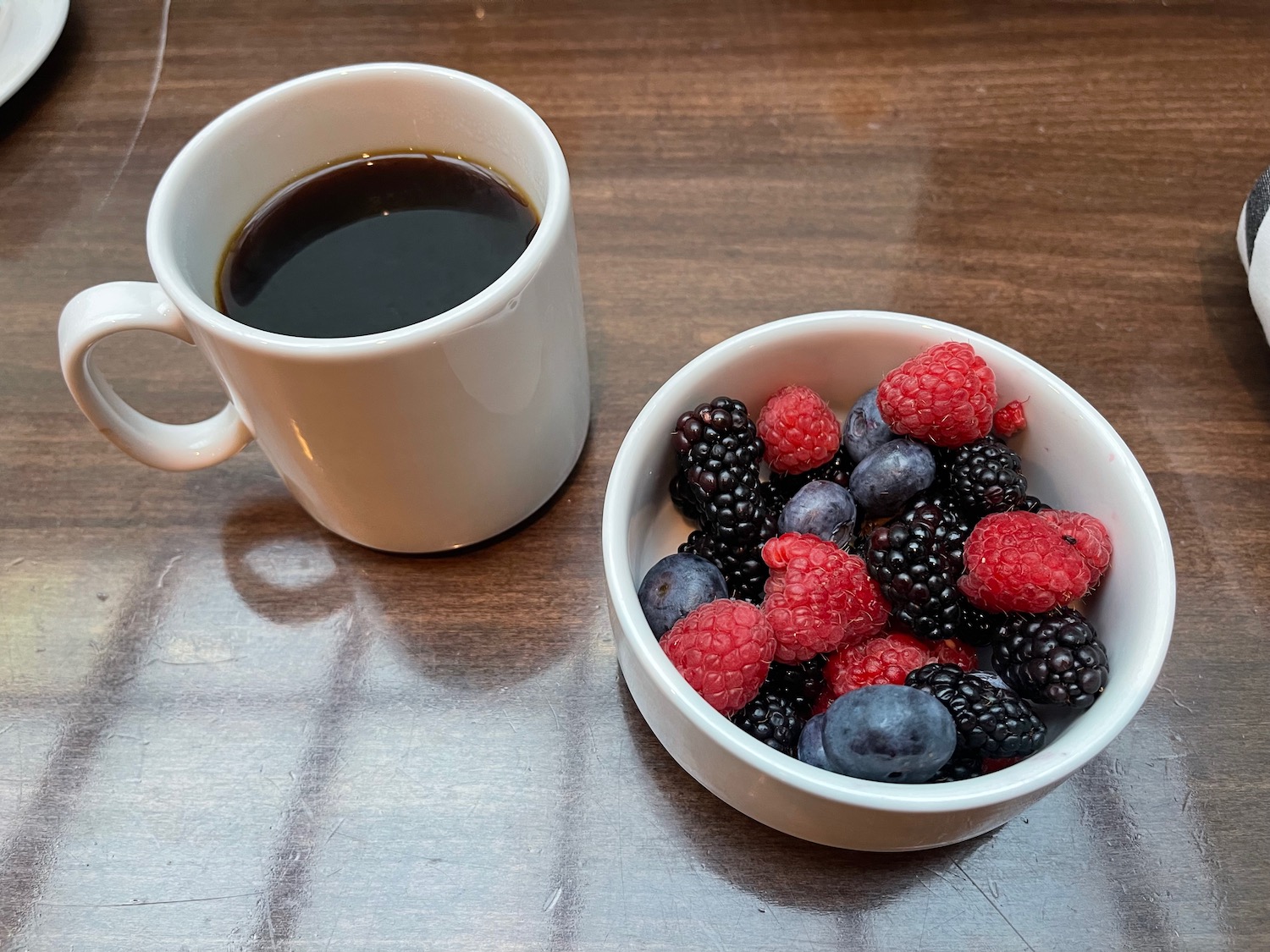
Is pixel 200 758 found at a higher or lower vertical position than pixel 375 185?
lower

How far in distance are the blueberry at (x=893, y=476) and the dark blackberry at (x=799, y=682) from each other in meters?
0.12

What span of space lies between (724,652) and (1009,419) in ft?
0.94

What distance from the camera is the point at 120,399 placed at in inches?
27.8

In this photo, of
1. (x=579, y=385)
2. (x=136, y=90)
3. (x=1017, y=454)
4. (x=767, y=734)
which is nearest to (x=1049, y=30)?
(x=1017, y=454)

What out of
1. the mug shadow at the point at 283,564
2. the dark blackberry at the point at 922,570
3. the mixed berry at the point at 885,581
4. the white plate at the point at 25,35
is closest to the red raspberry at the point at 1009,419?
the mixed berry at the point at 885,581

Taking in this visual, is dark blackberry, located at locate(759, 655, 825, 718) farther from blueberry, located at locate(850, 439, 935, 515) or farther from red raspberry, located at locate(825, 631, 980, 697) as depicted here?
blueberry, located at locate(850, 439, 935, 515)

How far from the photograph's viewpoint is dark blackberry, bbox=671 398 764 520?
0.63 meters

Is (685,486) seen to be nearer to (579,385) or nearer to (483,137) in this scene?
(579,385)

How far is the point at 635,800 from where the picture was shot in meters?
0.65

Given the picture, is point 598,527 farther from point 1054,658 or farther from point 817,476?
point 1054,658

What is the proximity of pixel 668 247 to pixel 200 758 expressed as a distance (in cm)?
63

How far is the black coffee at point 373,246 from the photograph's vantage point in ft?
2.17

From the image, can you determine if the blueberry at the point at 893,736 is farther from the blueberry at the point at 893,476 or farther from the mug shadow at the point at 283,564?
the mug shadow at the point at 283,564

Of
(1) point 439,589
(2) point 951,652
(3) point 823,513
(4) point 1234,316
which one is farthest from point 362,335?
(4) point 1234,316
